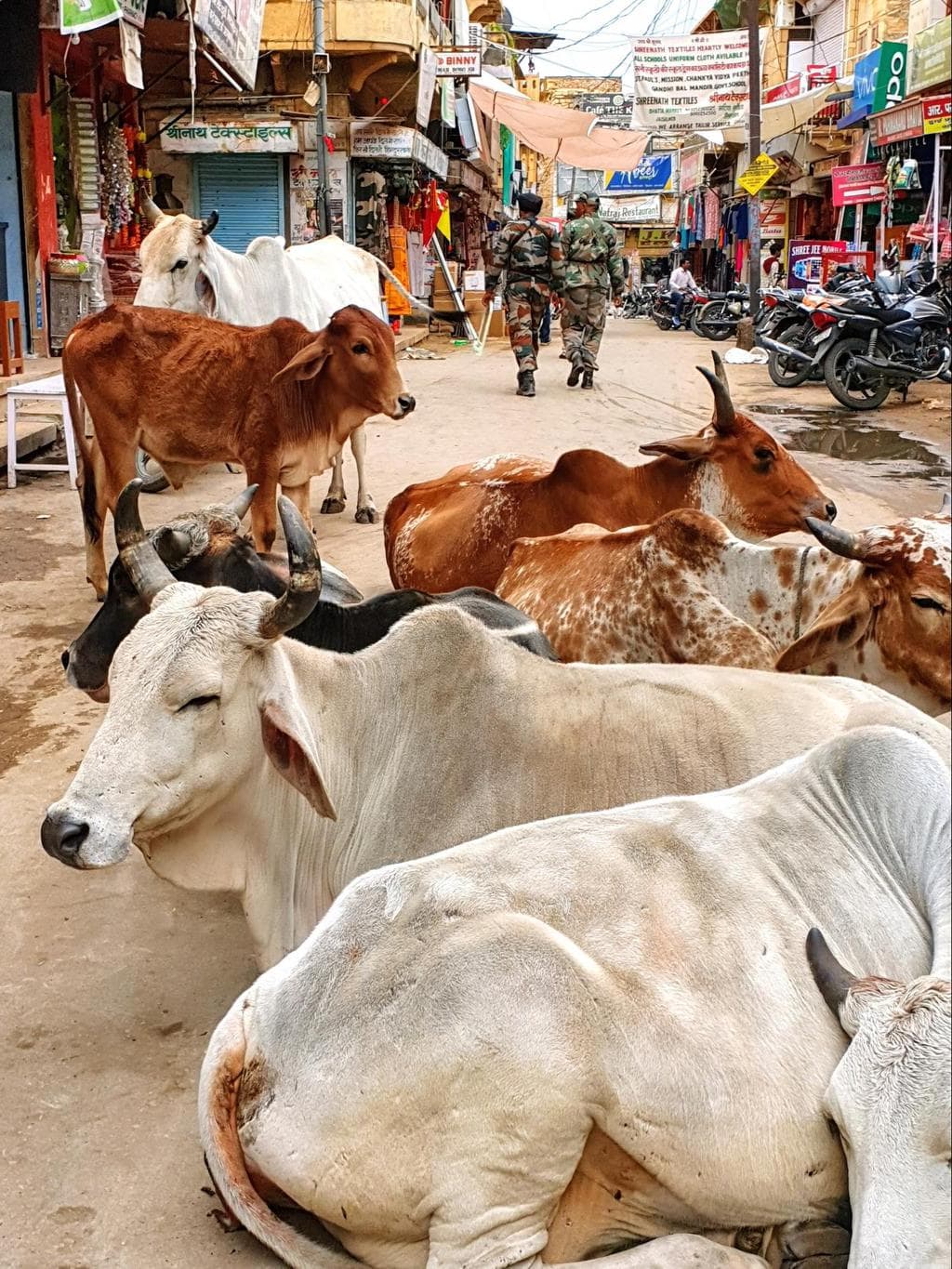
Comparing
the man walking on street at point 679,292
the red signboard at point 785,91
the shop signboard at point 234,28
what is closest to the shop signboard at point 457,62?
the shop signboard at point 234,28

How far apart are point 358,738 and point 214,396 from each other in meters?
3.76

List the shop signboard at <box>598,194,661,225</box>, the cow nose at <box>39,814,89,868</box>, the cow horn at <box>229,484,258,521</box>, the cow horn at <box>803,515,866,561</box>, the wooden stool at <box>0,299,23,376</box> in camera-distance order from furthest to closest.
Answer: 1. the shop signboard at <box>598,194,661,225</box>
2. the wooden stool at <box>0,299,23,376</box>
3. the cow horn at <box>229,484,258,521</box>
4. the cow horn at <box>803,515,866,561</box>
5. the cow nose at <box>39,814,89,868</box>

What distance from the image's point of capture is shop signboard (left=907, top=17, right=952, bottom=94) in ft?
55.2

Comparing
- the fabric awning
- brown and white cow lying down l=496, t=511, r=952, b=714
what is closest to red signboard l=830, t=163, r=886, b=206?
the fabric awning

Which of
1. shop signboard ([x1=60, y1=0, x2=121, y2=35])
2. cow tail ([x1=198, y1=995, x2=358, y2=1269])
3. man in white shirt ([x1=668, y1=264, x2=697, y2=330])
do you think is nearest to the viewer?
cow tail ([x1=198, y1=995, x2=358, y2=1269])

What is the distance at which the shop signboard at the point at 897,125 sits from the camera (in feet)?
61.6

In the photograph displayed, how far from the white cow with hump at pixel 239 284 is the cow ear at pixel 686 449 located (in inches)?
136

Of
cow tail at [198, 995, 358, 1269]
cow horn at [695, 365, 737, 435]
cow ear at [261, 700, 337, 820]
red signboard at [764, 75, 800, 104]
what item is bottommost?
cow tail at [198, 995, 358, 1269]

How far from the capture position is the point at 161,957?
129 inches

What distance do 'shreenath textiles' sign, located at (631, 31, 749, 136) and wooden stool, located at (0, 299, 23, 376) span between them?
12.6 metres

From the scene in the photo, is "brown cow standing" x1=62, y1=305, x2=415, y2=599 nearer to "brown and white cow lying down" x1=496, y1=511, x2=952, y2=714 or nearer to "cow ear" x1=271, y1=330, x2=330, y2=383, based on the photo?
"cow ear" x1=271, y1=330, x2=330, y2=383

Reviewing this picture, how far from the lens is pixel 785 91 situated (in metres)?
25.7

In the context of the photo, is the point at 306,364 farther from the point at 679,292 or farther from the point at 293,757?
the point at 679,292

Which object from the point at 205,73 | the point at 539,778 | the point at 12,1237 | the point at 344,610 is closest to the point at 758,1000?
the point at 539,778
